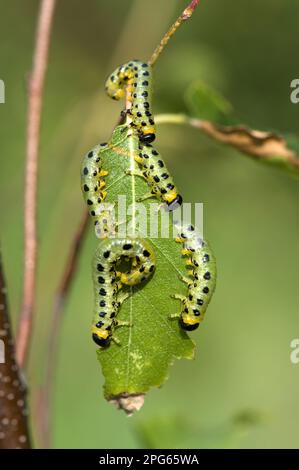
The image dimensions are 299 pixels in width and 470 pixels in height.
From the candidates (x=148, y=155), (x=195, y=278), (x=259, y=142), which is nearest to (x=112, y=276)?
(x=195, y=278)

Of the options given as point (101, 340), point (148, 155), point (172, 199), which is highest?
point (148, 155)

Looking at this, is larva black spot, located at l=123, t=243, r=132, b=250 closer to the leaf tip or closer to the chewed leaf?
the leaf tip

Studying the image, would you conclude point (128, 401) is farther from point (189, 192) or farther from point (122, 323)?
point (189, 192)

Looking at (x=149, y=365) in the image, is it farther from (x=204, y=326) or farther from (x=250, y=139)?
(x=204, y=326)

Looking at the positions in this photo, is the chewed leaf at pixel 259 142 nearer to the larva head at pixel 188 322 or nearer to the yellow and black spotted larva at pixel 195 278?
the yellow and black spotted larva at pixel 195 278

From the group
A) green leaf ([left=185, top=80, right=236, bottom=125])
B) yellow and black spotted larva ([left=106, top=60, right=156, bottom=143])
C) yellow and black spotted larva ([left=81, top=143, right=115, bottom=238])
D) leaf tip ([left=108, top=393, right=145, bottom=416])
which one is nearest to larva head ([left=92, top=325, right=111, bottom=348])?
leaf tip ([left=108, top=393, right=145, bottom=416])

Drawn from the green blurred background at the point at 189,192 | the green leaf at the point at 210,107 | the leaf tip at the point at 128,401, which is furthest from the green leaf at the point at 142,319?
the green blurred background at the point at 189,192
